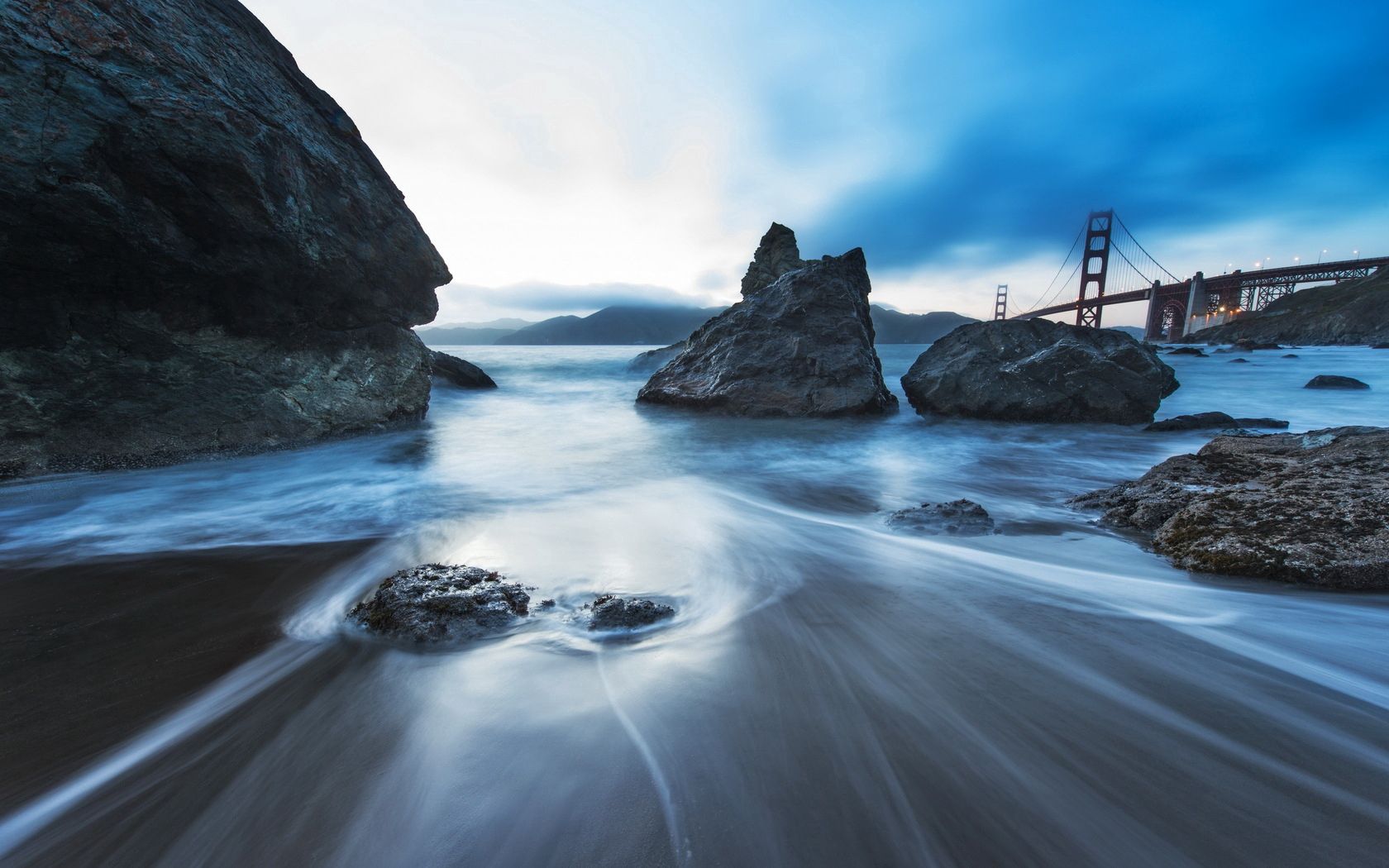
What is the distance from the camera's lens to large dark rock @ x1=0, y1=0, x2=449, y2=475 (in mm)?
3709

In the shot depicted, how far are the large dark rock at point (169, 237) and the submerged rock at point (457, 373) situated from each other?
274 inches

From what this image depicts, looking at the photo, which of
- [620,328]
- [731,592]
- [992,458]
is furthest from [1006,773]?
[620,328]

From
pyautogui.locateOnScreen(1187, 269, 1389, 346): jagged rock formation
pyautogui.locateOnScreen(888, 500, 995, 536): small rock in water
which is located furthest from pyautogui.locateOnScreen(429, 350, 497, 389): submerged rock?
pyautogui.locateOnScreen(1187, 269, 1389, 346): jagged rock formation

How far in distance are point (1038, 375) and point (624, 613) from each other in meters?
9.14

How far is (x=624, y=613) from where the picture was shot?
7.24 feet

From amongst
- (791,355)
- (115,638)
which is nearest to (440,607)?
(115,638)

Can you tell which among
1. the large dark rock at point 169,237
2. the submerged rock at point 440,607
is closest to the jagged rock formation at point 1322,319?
the submerged rock at point 440,607

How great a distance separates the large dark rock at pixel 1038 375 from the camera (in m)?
8.43

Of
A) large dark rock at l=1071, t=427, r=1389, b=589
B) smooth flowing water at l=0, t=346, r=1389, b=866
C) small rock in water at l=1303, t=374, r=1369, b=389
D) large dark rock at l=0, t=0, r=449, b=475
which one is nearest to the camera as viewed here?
smooth flowing water at l=0, t=346, r=1389, b=866

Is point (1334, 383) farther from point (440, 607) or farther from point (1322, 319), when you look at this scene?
point (1322, 319)

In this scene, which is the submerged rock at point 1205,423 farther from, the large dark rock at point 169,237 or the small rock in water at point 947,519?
the large dark rock at point 169,237

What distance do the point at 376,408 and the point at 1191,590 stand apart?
26.8 ft

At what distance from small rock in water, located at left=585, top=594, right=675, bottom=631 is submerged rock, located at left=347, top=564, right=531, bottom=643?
0.34 m

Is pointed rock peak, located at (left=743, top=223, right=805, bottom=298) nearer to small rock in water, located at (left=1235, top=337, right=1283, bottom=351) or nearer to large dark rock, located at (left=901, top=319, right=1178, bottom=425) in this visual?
large dark rock, located at (left=901, top=319, right=1178, bottom=425)
